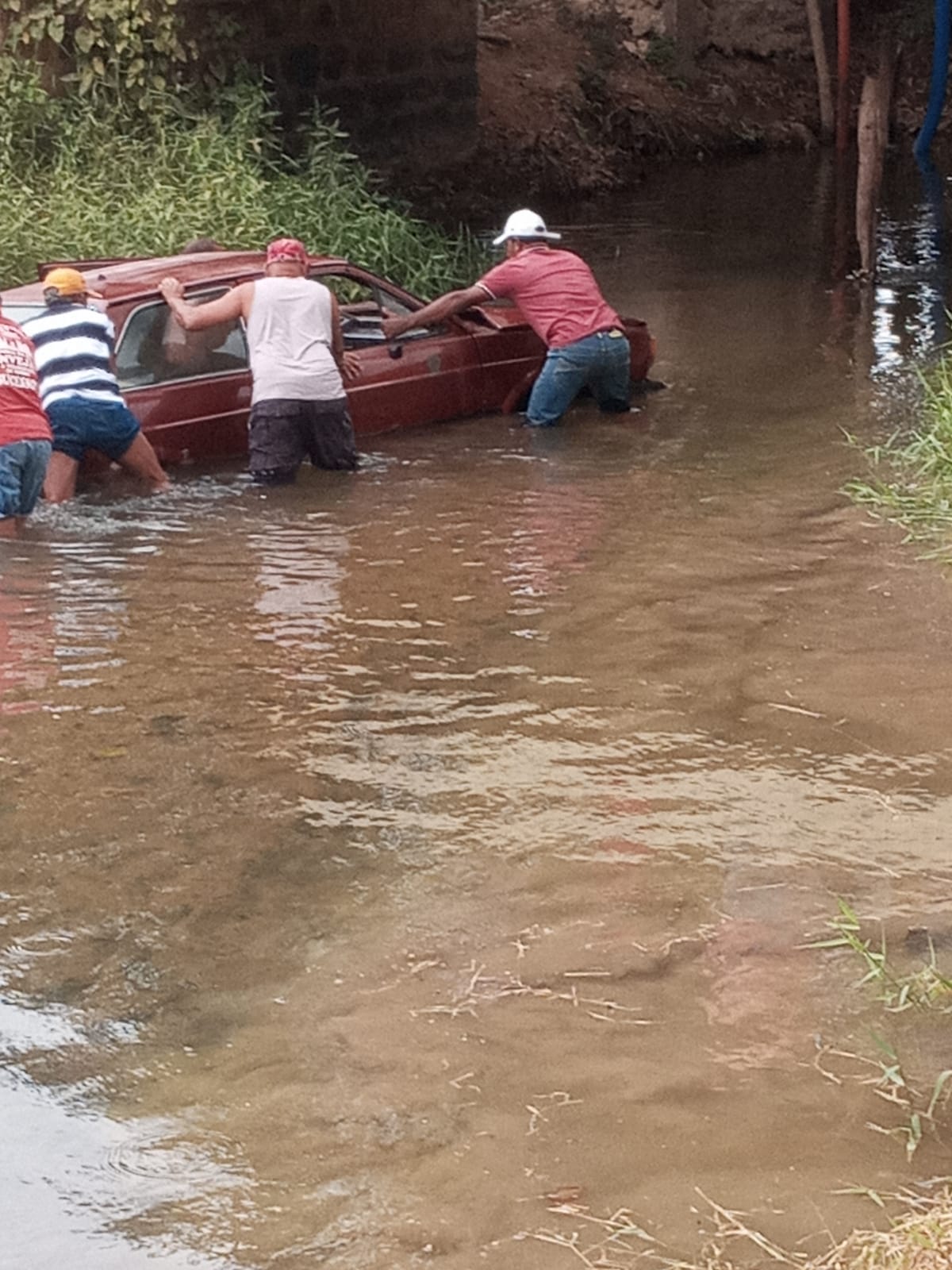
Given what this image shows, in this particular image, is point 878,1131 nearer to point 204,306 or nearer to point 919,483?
point 919,483

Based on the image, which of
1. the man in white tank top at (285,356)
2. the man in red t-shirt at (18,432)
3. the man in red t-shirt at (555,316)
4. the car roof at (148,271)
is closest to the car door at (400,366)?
the man in red t-shirt at (555,316)

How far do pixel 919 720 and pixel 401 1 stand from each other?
14214 millimetres

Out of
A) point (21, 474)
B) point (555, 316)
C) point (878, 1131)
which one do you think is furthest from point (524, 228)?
point (878, 1131)

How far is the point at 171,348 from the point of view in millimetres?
9875

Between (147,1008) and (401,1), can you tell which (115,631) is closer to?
(147,1008)

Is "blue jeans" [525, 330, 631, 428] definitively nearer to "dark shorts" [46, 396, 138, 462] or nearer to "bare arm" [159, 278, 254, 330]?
"bare arm" [159, 278, 254, 330]

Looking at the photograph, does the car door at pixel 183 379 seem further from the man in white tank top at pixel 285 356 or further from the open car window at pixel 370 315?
the open car window at pixel 370 315

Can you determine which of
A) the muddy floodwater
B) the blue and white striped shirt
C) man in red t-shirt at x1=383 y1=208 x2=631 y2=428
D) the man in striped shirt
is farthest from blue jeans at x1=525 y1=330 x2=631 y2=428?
the blue and white striped shirt

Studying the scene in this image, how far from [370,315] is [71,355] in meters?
2.26

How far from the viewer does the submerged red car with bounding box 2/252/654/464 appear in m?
9.72

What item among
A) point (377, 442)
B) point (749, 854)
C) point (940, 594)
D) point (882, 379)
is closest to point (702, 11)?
point (882, 379)

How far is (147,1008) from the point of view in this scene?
4664mm

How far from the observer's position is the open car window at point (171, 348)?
381 inches

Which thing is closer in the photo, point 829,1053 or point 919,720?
point 829,1053
